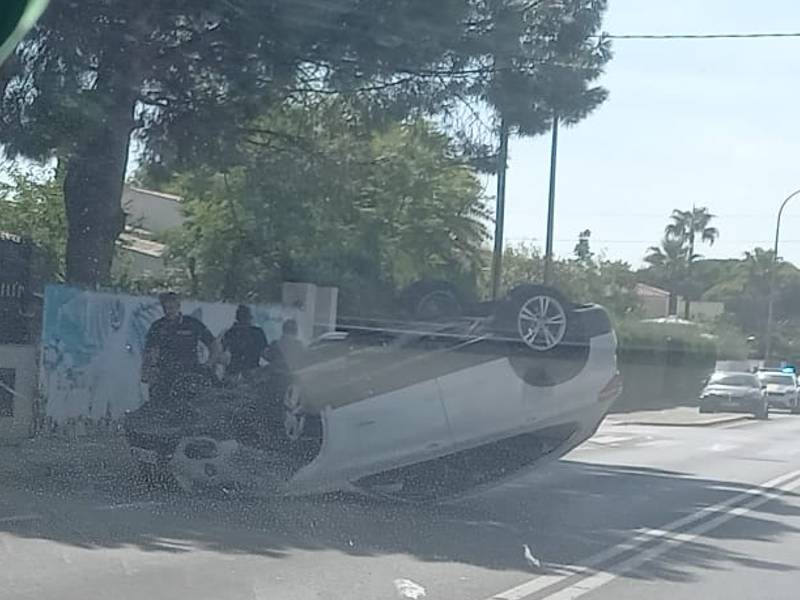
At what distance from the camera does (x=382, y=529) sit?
41.0 feet

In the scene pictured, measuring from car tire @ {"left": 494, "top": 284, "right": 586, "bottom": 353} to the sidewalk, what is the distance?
1891 cm

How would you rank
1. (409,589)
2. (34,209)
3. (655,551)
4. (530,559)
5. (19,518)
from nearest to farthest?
(409,589) → (530,559) → (19,518) → (655,551) → (34,209)

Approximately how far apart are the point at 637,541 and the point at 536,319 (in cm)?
241

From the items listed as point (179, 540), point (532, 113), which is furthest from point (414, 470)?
point (532, 113)

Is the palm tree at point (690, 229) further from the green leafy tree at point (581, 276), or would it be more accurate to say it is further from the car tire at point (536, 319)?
the car tire at point (536, 319)

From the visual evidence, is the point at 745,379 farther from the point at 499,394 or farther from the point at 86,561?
the point at 86,561

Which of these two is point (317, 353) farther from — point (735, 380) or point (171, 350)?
point (735, 380)

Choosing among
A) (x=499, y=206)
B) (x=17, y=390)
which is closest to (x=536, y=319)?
(x=17, y=390)

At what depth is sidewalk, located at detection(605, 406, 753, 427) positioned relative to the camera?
34438 mm

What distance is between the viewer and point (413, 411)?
13719 mm

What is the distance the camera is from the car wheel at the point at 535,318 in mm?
14117

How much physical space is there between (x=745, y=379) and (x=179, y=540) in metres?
33.0

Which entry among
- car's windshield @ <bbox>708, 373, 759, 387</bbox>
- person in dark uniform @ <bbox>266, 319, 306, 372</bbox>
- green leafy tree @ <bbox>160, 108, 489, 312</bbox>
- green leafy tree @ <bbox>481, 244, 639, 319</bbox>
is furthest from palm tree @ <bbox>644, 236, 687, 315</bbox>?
person in dark uniform @ <bbox>266, 319, 306, 372</bbox>

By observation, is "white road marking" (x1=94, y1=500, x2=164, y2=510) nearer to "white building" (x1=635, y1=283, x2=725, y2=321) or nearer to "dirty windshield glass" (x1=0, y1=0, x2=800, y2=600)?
"dirty windshield glass" (x1=0, y1=0, x2=800, y2=600)
